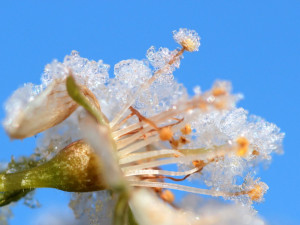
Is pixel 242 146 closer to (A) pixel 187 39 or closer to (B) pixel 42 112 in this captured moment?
(A) pixel 187 39

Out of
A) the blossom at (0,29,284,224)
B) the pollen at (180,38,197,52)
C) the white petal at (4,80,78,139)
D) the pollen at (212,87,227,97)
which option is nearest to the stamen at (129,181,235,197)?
the blossom at (0,29,284,224)

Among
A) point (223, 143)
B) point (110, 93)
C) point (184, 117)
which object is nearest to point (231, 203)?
point (223, 143)

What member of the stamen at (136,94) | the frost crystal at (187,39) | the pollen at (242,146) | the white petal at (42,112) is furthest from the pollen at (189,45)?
the white petal at (42,112)

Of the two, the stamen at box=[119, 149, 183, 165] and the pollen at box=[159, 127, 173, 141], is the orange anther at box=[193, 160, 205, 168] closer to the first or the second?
the stamen at box=[119, 149, 183, 165]

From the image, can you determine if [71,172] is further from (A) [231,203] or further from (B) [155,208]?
(A) [231,203]

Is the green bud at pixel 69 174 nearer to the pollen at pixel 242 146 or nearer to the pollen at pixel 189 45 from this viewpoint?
the pollen at pixel 242 146

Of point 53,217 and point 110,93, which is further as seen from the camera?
point 53,217

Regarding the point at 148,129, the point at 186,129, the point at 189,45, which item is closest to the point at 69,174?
the point at 148,129
